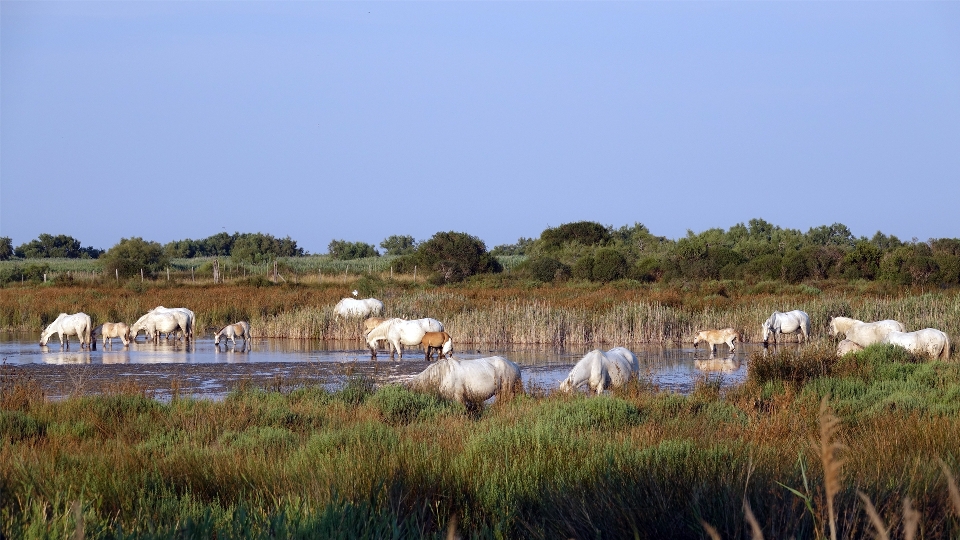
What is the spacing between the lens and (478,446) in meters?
7.62

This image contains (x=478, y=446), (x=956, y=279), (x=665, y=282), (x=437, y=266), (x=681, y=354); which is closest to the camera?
(x=478, y=446)

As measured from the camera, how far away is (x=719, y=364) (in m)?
21.3

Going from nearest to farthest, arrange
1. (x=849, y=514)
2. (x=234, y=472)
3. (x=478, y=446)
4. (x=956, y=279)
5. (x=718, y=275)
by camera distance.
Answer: (x=849, y=514) < (x=234, y=472) < (x=478, y=446) < (x=956, y=279) < (x=718, y=275)

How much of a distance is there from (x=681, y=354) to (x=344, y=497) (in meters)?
19.6

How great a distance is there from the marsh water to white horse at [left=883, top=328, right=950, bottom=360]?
3183 mm

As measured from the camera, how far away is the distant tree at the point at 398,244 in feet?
350

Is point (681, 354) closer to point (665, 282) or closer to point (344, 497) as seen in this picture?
point (344, 497)

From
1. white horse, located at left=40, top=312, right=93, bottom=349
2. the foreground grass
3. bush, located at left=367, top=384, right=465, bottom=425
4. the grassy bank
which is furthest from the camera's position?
the grassy bank

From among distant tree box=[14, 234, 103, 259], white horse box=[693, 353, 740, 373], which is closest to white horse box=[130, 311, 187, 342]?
white horse box=[693, 353, 740, 373]

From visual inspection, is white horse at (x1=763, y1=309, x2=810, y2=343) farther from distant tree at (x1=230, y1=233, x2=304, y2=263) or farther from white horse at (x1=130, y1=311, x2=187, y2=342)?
distant tree at (x1=230, y1=233, x2=304, y2=263)

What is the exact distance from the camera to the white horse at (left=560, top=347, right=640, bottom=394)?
14.1 metres

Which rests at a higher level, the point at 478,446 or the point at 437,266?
the point at 437,266

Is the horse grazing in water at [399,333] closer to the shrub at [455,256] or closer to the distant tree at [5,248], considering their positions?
the shrub at [455,256]

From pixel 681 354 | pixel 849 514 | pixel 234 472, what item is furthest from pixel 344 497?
pixel 681 354
